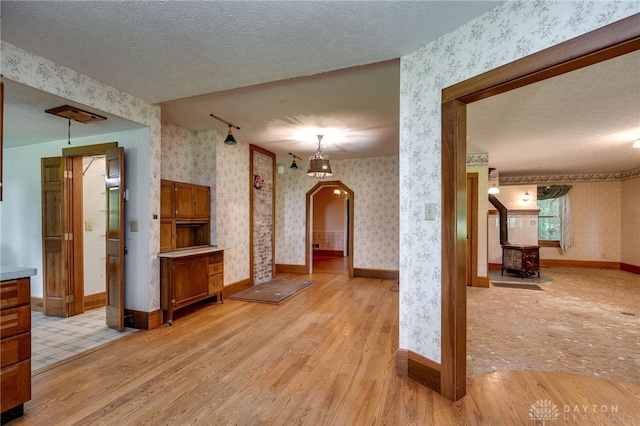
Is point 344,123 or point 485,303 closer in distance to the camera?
point 344,123

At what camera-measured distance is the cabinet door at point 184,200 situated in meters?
4.11

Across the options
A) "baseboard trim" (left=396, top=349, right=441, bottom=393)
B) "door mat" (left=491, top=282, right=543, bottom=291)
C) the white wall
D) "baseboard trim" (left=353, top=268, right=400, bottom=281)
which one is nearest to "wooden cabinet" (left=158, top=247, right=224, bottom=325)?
the white wall

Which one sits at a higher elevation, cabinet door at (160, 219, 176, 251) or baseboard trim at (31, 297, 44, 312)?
cabinet door at (160, 219, 176, 251)

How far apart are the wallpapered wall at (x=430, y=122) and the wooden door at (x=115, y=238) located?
10.2 feet

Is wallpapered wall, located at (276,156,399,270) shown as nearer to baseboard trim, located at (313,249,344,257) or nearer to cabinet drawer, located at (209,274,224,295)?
cabinet drawer, located at (209,274,224,295)

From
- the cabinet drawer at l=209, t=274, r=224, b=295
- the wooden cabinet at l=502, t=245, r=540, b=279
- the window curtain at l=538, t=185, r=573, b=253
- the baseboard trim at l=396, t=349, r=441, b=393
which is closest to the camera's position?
the baseboard trim at l=396, t=349, r=441, b=393

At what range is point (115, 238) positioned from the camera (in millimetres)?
3520

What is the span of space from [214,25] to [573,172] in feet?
30.6

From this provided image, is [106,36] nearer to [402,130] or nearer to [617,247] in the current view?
[402,130]

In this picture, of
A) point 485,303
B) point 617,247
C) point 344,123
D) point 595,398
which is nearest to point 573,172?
point 617,247

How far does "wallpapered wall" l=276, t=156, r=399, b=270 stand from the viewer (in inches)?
255

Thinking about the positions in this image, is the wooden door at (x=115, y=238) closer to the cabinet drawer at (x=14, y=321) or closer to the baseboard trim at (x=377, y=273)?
the cabinet drawer at (x=14, y=321)

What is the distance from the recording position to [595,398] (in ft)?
6.93

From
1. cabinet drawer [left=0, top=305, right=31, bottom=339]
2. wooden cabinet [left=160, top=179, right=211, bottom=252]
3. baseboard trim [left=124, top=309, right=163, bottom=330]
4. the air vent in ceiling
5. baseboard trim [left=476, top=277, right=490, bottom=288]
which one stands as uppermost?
the air vent in ceiling
